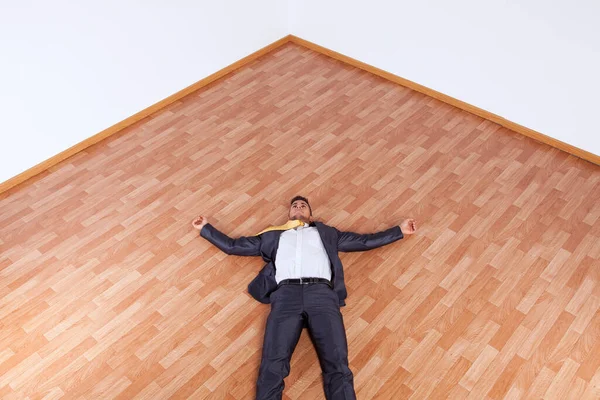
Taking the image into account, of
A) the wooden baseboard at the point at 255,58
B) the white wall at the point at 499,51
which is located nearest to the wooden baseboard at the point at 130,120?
the wooden baseboard at the point at 255,58

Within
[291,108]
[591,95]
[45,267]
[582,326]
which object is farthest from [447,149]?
[45,267]

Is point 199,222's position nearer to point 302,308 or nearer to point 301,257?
point 301,257

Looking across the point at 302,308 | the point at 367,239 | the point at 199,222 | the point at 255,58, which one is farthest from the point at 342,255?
the point at 255,58

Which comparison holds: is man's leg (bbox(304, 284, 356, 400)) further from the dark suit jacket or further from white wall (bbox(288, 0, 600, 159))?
white wall (bbox(288, 0, 600, 159))

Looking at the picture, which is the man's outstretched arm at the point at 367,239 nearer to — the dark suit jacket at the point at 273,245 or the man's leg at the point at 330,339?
the dark suit jacket at the point at 273,245

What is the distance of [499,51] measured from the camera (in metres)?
3.86

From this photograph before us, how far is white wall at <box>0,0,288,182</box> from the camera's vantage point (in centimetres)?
345

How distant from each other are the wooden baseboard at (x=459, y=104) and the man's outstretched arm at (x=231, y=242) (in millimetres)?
2233

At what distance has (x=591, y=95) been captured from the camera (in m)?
3.59

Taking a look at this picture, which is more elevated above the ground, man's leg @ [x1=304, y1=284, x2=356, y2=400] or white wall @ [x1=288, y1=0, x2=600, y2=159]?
white wall @ [x1=288, y1=0, x2=600, y2=159]

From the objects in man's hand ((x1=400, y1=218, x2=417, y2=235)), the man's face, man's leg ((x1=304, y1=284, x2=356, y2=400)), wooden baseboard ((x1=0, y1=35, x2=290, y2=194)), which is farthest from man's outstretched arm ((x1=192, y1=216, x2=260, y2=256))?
wooden baseboard ((x1=0, y1=35, x2=290, y2=194))

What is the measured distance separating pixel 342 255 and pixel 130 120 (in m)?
2.15

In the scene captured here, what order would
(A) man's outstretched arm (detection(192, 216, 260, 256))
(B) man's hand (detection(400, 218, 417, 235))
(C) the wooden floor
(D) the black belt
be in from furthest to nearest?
(B) man's hand (detection(400, 218, 417, 235)), (A) man's outstretched arm (detection(192, 216, 260, 256)), (D) the black belt, (C) the wooden floor

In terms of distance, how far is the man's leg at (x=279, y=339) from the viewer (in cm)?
249
